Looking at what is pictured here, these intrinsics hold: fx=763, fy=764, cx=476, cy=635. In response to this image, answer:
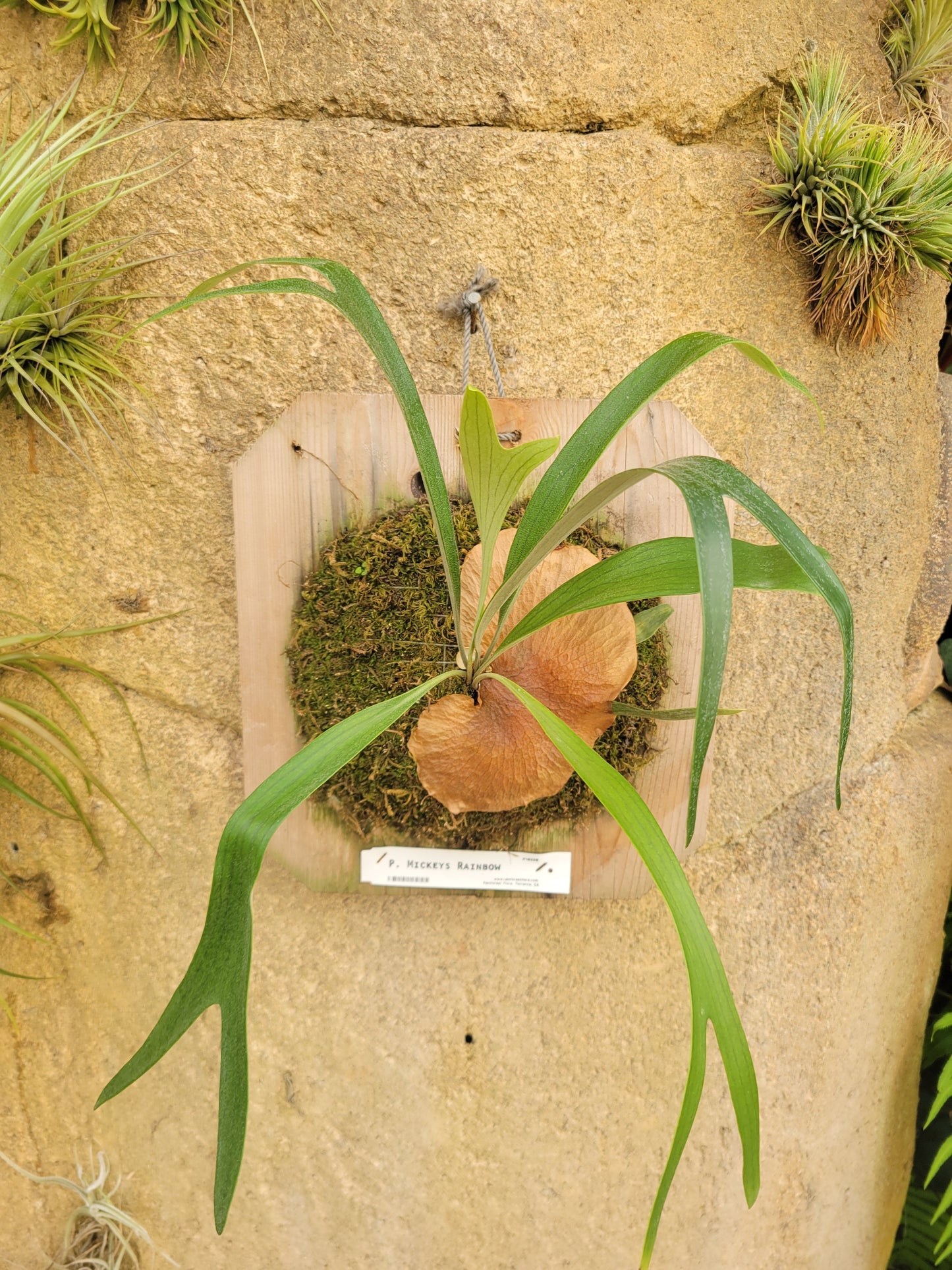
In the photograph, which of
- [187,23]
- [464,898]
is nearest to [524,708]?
[464,898]

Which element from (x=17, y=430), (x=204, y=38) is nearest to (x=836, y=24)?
(x=204, y=38)

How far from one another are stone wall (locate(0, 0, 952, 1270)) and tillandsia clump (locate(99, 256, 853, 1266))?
1.16ft

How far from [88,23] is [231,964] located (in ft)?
3.69

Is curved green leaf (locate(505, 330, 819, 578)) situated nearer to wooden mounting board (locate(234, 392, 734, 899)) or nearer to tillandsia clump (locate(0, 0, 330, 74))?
wooden mounting board (locate(234, 392, 734, 899))

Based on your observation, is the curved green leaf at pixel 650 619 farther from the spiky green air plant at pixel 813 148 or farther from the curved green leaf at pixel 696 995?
the spiky green air plant at pixel 813 148

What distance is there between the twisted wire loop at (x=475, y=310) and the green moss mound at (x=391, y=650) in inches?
8.3

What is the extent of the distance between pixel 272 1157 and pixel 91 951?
383 mm

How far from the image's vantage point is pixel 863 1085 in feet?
3.86

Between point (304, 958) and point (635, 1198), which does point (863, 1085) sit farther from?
point (304, 958)

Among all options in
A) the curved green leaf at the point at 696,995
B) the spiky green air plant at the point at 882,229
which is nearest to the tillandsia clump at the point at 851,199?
the spiky green air plant at the point at 882,229

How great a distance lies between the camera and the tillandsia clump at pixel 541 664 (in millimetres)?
555

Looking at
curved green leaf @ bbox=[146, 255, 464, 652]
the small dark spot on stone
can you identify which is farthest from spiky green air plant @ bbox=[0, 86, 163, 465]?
curved green leaf @ bbox=[146, 255, 464, 652]

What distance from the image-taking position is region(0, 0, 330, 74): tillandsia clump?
940 mm

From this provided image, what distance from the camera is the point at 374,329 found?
665 millimetres
